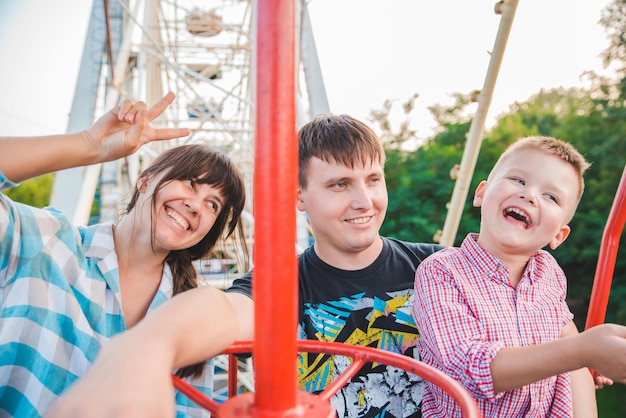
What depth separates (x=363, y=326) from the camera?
98 cm

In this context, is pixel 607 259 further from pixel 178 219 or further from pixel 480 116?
pixel 178 219

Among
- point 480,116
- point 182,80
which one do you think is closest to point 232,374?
point 480,116

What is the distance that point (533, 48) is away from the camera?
29.1 ft

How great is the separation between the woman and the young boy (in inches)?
14.6

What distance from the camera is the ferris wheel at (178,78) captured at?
3580 mm

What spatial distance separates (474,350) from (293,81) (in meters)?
0.48

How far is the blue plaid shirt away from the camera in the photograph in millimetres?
854

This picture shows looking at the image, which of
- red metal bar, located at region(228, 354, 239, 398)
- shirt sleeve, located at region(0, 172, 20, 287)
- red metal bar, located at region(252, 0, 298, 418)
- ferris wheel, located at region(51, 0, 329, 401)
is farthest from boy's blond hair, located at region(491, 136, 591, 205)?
ferris wheel, located at region(51, 0, 329, 401)

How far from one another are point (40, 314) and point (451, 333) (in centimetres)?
61

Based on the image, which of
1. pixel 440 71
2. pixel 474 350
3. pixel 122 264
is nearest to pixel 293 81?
pixel 474 350

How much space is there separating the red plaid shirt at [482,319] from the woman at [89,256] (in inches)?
14.3

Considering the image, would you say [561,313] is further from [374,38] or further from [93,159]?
[374,38]

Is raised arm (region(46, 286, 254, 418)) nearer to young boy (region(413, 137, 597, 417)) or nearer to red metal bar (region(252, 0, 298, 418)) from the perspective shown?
red metal bar (region(252, 0, 298, 418))

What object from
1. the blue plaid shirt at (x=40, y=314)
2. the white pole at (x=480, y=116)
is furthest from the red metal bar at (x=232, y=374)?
the white pole at (x=480, y=116)
